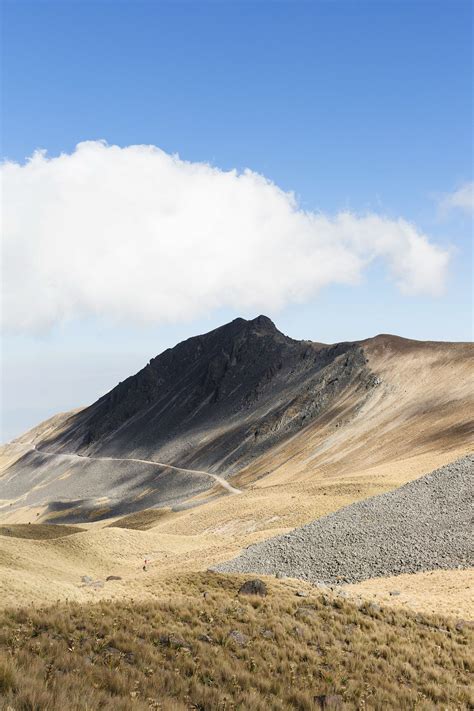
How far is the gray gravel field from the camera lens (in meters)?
31.0

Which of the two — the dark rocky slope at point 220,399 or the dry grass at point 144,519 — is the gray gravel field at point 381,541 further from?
the dark rocky slope at point 220,399

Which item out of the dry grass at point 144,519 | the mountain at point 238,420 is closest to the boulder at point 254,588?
the mountain at point 238,420

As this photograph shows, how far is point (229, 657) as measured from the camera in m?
15.0

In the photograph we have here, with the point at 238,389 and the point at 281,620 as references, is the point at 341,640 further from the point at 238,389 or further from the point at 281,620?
the point at 238,389

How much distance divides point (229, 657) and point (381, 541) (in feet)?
69.1

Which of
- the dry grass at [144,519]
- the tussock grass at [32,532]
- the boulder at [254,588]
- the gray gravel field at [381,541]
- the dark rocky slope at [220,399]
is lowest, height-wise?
the dry grass at [144,519]

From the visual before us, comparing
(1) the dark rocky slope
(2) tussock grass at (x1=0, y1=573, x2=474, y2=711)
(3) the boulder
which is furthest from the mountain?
(2) tussock grass at (x1=0, y1=573, x2=474, y2=711)

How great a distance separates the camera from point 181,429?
14412 cm

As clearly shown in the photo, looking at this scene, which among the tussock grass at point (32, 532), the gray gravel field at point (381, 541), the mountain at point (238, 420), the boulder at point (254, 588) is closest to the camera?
the boulder at point (254, 588)

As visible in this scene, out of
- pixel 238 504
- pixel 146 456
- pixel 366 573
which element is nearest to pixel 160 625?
pixel 366 573

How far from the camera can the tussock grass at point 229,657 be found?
39.4 feet

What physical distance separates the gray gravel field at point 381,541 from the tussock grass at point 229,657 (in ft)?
32.7

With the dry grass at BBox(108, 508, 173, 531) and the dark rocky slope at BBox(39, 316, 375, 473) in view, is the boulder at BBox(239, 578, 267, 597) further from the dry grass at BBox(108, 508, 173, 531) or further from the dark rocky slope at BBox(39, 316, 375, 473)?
the dark rocky slope at BBox(39, 316, 375, 473)

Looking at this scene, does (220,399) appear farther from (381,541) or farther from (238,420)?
(381,541)
